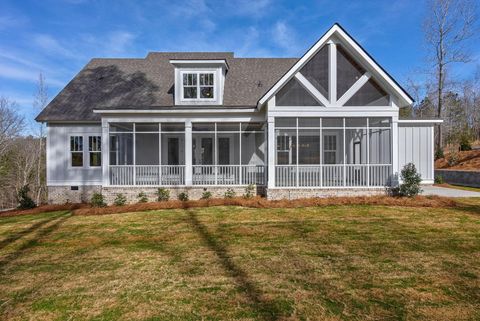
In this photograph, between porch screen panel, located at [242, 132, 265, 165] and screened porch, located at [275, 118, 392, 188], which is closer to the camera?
screened porch, located at [275, 118, 392, 188]

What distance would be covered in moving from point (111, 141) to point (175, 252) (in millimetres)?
10625

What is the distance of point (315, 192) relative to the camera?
43.9 feet

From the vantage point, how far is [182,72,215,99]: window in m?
15.7

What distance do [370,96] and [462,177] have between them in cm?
1333

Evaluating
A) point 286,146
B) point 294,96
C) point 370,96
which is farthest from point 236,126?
point 370,96

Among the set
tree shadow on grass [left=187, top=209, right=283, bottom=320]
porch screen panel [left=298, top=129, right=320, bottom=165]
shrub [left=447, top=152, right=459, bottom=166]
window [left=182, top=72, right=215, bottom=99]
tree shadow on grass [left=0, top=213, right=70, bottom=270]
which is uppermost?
window [left=182, top=72, right=215, bottom=99]

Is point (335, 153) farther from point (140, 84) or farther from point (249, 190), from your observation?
point (140, 84)

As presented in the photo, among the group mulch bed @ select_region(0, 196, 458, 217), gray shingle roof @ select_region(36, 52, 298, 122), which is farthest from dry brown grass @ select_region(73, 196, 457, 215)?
gray shingle roof @ select_region(36, 52, 298, 122)

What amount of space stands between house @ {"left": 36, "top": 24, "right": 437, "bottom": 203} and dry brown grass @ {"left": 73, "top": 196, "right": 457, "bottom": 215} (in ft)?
2.08

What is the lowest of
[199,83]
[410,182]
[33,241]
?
[33,241]

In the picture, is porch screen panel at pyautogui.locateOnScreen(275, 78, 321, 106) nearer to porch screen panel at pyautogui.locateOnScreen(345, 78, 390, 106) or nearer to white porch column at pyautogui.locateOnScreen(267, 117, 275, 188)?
white porch column at pyautogui.locateOnScreen(267, 117, 275, 188)

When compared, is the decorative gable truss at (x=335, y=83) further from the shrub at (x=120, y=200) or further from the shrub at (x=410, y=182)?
the shrub at (x=120, y=200)

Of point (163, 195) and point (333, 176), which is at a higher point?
point (333, 176)

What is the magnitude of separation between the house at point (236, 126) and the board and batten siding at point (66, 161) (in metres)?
0.05
